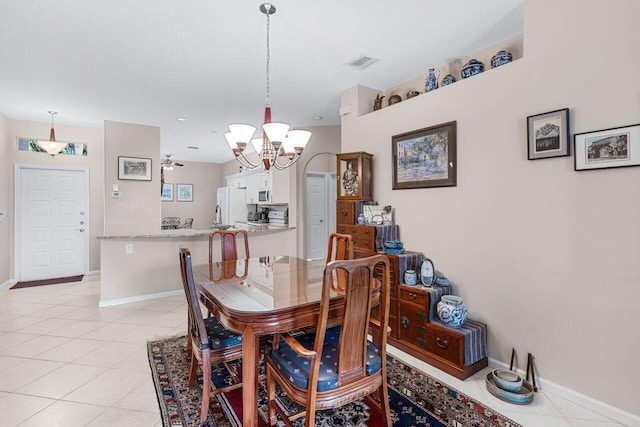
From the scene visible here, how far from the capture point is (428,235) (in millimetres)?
3010

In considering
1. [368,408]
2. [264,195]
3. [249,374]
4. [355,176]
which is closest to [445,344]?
[368,408]

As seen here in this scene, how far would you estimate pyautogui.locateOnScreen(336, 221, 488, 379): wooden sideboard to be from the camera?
7.68 ft

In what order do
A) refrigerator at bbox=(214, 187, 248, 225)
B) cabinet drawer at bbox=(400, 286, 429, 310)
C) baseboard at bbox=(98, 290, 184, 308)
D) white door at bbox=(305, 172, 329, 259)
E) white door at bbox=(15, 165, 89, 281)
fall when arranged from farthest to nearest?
refrigerator at bbox=(214, 187, 248, 225)
white door at bbox=(305, 172, 329, 259)
white door at bbox=(15, 165, 89, 281)
baseboard at bbox=(98, 290, 184, 308)
cabinet drawer at bbox=(400, 286, 429, 310)

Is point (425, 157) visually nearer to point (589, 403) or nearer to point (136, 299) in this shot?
point (589, 403)

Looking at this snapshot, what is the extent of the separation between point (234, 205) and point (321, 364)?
6353 millimetres

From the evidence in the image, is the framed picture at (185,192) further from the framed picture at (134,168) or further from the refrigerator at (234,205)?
the framed picture at (134,168)

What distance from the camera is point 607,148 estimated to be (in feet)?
6.15

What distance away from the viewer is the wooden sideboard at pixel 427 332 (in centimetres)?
234

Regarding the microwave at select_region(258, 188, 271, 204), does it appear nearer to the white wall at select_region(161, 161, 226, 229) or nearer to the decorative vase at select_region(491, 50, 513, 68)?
the white wall at select_region(161, 161, 226, 229)

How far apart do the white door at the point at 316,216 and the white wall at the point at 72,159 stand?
3.91 m

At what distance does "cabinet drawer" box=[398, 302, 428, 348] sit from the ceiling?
7.74ft

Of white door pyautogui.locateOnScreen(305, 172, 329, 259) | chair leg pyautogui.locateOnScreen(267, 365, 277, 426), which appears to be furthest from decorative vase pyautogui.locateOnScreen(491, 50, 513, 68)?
white door pyautogui.locateOnScreen(305, 172, 329, 259)

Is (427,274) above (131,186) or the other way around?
the other way around

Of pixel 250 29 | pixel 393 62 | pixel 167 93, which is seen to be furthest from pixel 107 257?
pixel 393 62
